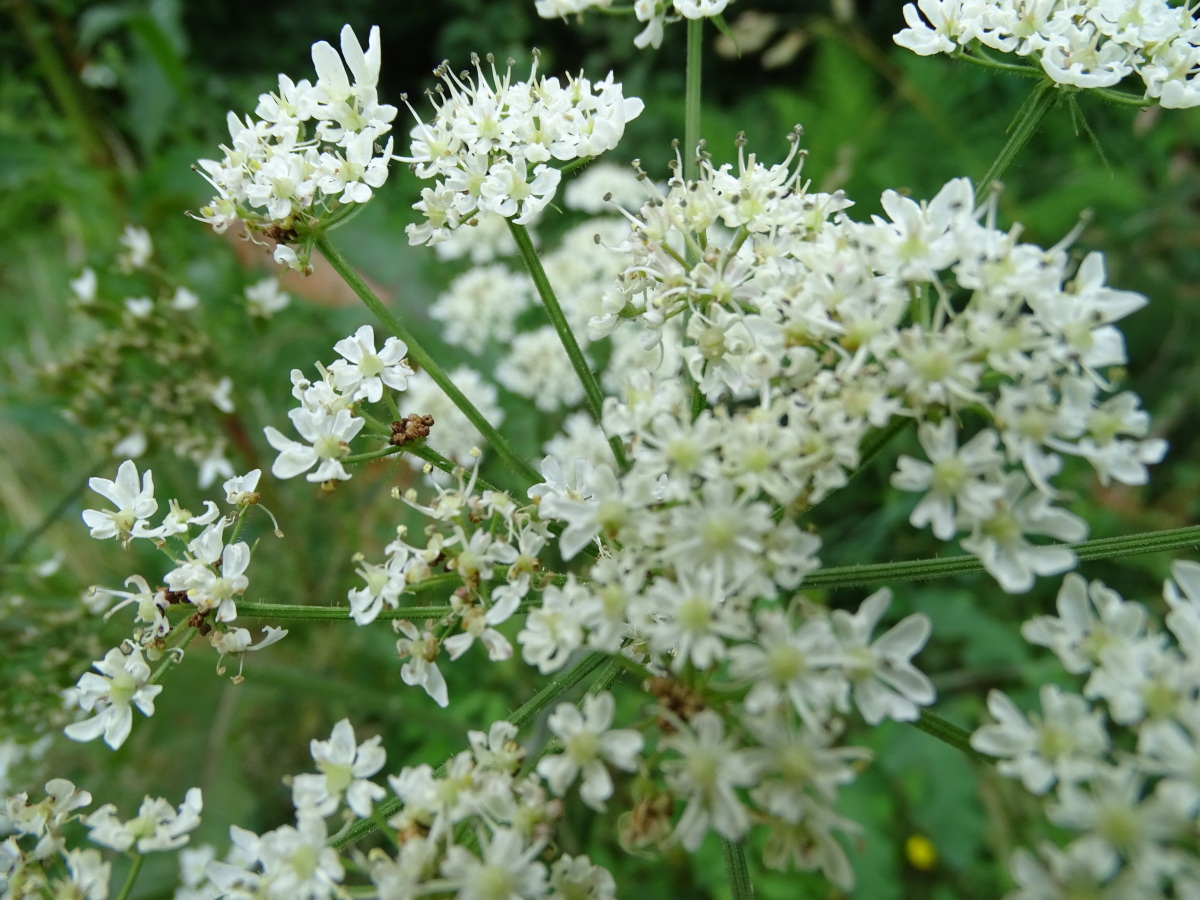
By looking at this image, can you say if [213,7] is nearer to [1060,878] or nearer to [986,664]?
[986,664]

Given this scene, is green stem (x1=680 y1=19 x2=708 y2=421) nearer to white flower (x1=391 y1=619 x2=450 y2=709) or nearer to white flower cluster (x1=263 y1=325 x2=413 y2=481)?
white flower cluster (x1=263 y1=325 x2=413 y2=481)

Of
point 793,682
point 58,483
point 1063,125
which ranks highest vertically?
point 1063,125

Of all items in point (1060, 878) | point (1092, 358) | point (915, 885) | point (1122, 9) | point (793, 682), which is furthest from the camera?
point (915, 885)

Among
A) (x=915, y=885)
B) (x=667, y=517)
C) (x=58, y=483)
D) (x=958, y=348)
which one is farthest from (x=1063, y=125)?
(x=58, y=483)

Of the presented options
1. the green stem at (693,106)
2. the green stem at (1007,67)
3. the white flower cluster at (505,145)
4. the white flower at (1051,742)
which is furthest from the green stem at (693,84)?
the white flower at (1051,742)

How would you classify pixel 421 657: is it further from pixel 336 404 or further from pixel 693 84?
pixel 693 84

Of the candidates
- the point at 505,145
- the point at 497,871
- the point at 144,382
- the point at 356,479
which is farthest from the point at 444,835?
the point at 356,479
